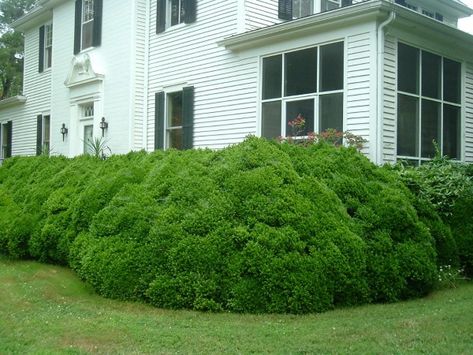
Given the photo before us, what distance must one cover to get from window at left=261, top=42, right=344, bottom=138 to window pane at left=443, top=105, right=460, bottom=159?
292cm

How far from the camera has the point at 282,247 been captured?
636cm

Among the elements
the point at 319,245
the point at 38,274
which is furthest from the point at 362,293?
the point at 38,274

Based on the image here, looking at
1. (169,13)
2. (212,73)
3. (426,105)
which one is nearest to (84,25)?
(169,13)

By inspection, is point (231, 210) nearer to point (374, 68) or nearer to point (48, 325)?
point (48, 325)

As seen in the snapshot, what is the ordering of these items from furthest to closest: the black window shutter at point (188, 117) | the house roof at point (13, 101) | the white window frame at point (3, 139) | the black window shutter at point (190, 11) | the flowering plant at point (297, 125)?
the white window frame at point (3, 139) → the house roof at point (13, 101) → the black window shutter at point (190, 11) → the black window shutter at point (188, 117) → the flowering plant at point (297, 125)

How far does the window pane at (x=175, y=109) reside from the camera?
15.5 meters

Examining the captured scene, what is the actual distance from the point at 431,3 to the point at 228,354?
56.2ft

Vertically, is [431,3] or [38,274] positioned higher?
[431,3]

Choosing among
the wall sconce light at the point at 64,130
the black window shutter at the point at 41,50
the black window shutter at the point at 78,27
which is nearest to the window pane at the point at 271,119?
the black window shutter at the point at 78,27

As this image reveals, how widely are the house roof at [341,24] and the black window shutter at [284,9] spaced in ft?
6.01

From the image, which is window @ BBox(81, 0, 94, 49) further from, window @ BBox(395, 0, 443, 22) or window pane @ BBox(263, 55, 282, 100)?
window @ BBox(395, 0, 443, 22)

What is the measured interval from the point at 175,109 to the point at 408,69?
6.64 meters

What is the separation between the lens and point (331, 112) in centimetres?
1141

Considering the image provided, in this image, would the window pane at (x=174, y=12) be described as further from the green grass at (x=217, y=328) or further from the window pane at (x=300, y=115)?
the green grass at (x=217, y=328)
